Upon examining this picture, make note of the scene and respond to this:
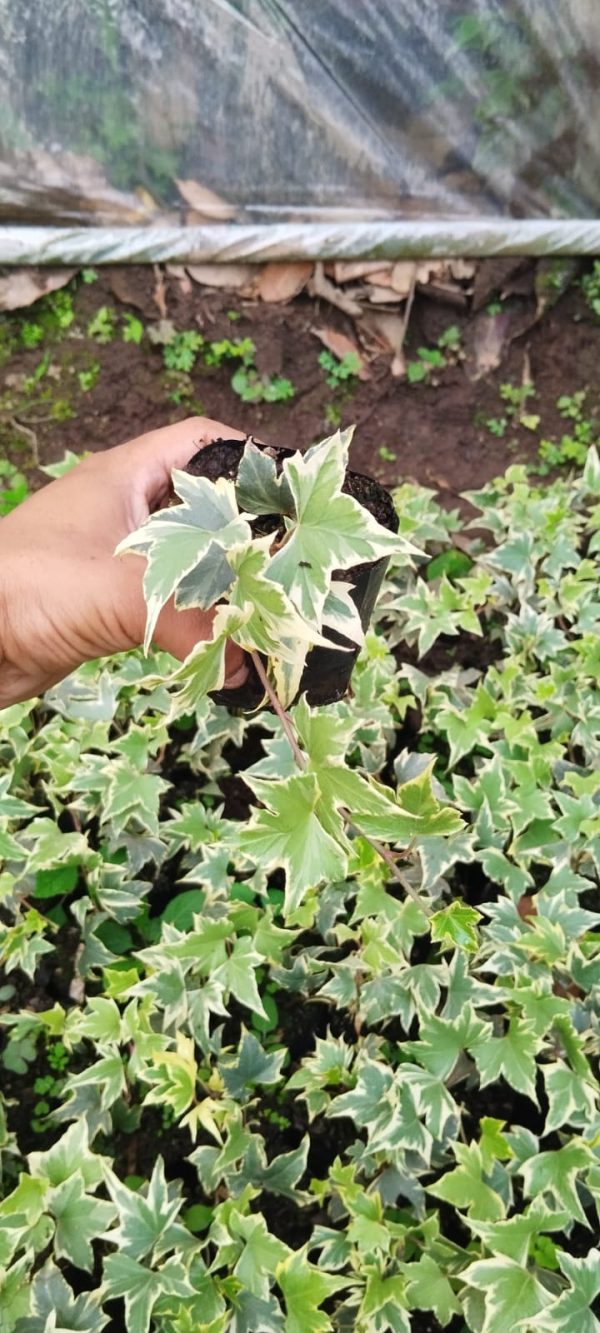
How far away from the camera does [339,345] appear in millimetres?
3467

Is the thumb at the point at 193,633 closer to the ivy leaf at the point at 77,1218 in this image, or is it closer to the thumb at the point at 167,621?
the thumb at the point at 167,621

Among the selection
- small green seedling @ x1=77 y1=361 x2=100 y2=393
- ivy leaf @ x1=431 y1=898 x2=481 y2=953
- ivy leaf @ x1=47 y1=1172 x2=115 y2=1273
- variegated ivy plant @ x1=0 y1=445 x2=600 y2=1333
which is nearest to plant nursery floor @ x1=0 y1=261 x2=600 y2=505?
small green seedling @ x1=77 y1=361 x2=100 y2=393

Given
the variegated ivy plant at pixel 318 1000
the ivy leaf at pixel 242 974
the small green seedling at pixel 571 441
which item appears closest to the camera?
the variegated ivy plant at pixel 318 1000

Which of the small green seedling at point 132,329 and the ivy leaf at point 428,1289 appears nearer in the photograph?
the ivy leaf at point 428,1289

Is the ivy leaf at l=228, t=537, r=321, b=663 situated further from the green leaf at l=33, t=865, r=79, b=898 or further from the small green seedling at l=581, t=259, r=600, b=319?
the small green seedling at l=581, t=259, r=600, b=319

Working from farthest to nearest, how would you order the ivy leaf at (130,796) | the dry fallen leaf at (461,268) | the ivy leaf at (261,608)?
1. the dry fallen leaf at (461,268)
2. the ivy leaf at (130,796)
3. the ivy leaf at (261,608)

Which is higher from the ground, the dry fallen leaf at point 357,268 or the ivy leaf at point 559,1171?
the dry fallen leaf at point 357,268

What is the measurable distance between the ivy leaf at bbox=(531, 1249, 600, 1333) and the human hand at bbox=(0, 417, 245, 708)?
2.88 feet

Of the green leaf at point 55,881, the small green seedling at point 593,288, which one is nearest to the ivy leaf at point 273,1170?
the green leaf at point 55,881

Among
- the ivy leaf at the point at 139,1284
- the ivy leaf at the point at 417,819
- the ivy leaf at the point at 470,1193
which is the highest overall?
the ivy leaf at the point at 417,819

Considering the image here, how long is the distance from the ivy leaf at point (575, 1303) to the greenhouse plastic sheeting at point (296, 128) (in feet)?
10.9

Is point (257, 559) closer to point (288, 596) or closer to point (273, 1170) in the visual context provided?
point (288, 596)

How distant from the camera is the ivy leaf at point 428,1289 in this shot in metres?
1.24

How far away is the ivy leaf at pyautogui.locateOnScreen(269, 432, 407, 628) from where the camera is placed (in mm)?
854
